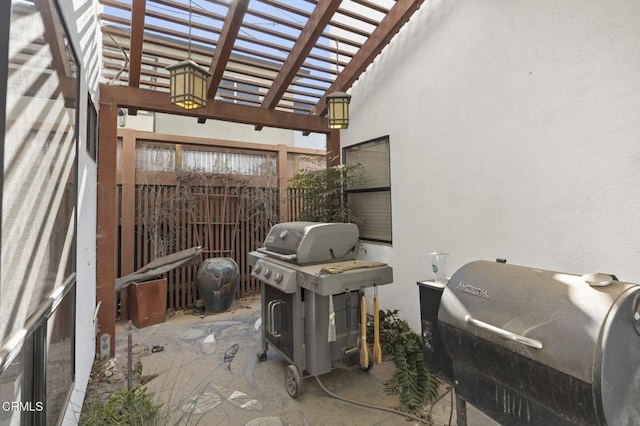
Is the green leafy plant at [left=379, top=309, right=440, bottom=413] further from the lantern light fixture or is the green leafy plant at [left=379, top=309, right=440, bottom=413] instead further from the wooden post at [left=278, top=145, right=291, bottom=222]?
the wooden post at [left=278, top=145, right=291, bottom=222]

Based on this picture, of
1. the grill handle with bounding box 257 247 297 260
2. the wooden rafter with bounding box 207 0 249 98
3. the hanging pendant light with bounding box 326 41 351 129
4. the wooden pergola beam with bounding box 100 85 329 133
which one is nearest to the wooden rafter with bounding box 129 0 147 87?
the wooden pergola beam with bounding box 100 85 329 133

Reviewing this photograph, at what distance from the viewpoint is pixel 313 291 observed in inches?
111

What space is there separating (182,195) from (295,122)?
2.59 meters

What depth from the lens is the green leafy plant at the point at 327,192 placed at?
509 cm

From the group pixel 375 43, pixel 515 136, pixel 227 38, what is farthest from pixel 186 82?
pixel 515 136

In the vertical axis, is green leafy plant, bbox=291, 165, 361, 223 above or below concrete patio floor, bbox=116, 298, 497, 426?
above

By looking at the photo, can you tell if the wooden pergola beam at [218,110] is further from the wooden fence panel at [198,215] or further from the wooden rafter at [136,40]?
the wooden fence panel at [198,215]

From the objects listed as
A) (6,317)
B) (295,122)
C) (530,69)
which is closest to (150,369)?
(6,317)

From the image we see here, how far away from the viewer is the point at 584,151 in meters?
2.59

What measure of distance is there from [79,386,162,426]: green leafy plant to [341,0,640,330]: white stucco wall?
317 centimetres

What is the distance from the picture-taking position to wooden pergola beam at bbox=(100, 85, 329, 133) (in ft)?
13.0

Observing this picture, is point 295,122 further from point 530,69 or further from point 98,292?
point 98,292

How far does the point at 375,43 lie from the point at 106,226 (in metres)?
4.31

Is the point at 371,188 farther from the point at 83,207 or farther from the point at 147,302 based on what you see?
the point at 147,302
